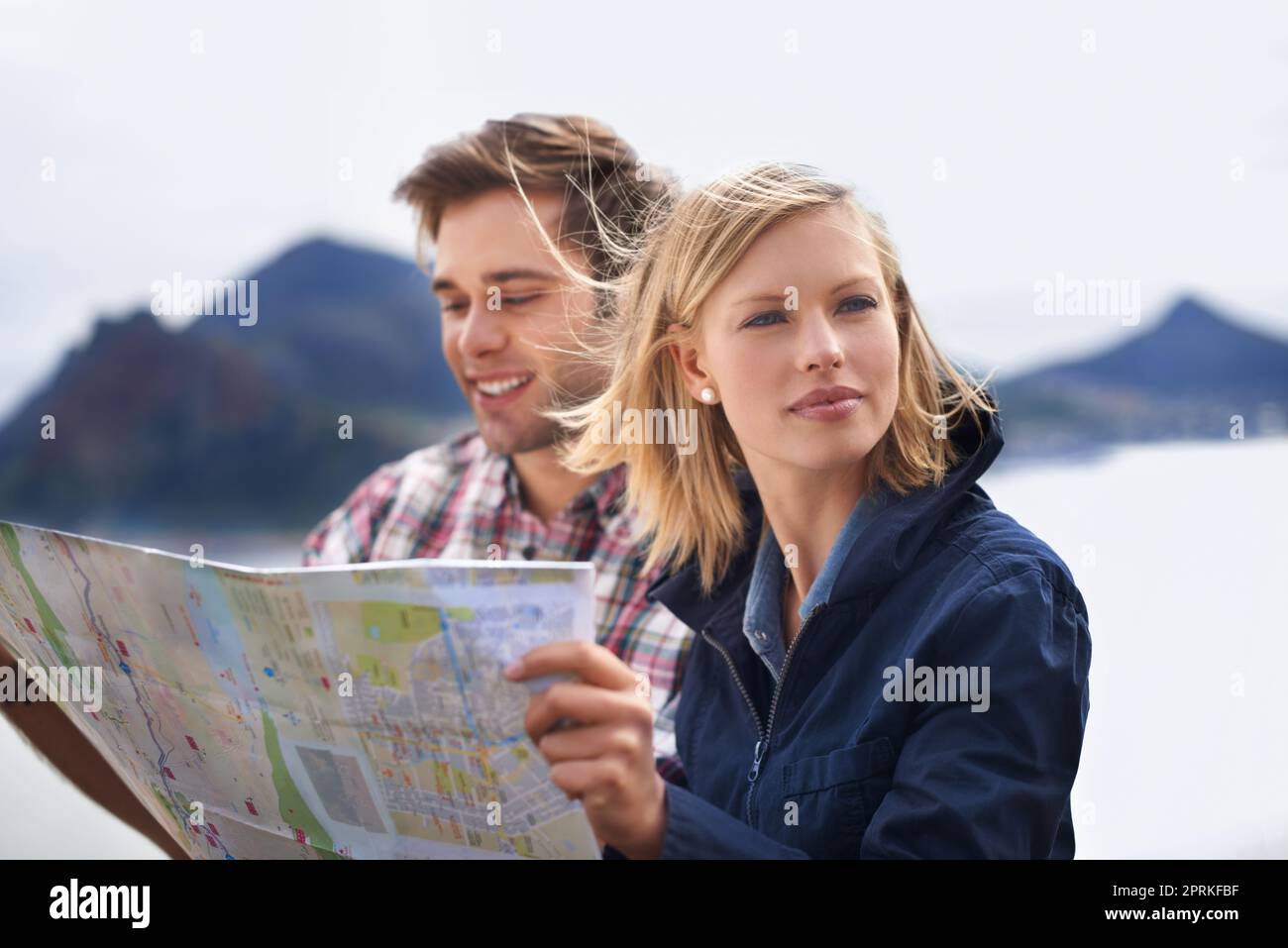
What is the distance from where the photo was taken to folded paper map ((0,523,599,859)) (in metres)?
0.77

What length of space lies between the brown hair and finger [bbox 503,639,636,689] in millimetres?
1136

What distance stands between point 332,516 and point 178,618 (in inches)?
51.4

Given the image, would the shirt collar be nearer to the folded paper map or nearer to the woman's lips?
the woman's lips

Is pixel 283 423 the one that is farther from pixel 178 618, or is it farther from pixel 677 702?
pixel 178 618

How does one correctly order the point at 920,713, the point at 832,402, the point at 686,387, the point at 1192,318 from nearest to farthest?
the point at 920,713 < the point at 832,402 < the point at 686,387 < the point at 1192,318

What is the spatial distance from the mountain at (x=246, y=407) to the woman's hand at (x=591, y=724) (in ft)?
10.3

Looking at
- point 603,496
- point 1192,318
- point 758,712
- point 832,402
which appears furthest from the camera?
point 1192,318

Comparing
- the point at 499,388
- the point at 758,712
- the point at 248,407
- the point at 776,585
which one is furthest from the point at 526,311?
the point at 248,407

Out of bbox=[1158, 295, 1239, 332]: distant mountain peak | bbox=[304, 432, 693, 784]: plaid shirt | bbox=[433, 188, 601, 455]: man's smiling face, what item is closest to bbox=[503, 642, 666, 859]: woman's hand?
bbox=[304, 432, 693, 784]: plaid shirt

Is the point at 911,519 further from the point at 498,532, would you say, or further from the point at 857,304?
the point at 498,532

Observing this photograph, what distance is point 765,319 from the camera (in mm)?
1129

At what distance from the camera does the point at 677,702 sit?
141 centimetres

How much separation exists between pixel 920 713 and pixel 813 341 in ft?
1.15
